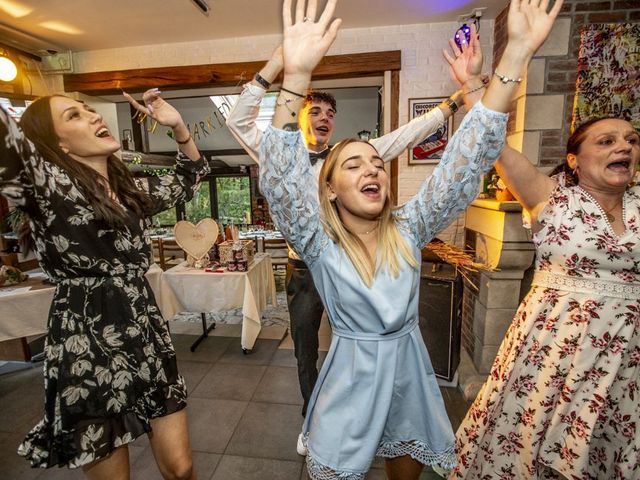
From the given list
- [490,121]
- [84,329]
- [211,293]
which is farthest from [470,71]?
[211,293]

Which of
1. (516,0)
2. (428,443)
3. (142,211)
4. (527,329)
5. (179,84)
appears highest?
(179,84)

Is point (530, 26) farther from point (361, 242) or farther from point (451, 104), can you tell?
point (451, 104)

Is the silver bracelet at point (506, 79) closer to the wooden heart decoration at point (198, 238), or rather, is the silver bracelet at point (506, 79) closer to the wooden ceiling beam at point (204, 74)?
the wooden heart decoration at point (198, 238)

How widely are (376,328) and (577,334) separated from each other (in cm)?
97

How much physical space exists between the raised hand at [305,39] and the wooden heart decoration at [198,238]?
8.41 ft

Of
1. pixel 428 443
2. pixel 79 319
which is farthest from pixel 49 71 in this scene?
pixel 428 443

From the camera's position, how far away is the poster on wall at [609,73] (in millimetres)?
2506

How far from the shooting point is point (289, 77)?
858mm

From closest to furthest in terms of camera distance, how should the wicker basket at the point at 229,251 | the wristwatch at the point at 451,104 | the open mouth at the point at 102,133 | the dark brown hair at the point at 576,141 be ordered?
1. the open mouth at the point at 102,133
2. the dark brown hair at the point at 576,141
3. the wristwatch at the point at 451,104
4. the wicker basket at the point at 229,251

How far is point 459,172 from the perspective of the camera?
3.17ft

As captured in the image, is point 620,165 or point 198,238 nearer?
point 620,165

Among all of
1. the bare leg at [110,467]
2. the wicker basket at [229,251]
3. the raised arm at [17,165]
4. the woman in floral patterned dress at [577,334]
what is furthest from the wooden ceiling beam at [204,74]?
the bare leg at [110,467]

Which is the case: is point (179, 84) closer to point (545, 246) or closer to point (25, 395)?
point (25, 395)

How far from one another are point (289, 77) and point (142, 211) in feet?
2.82
